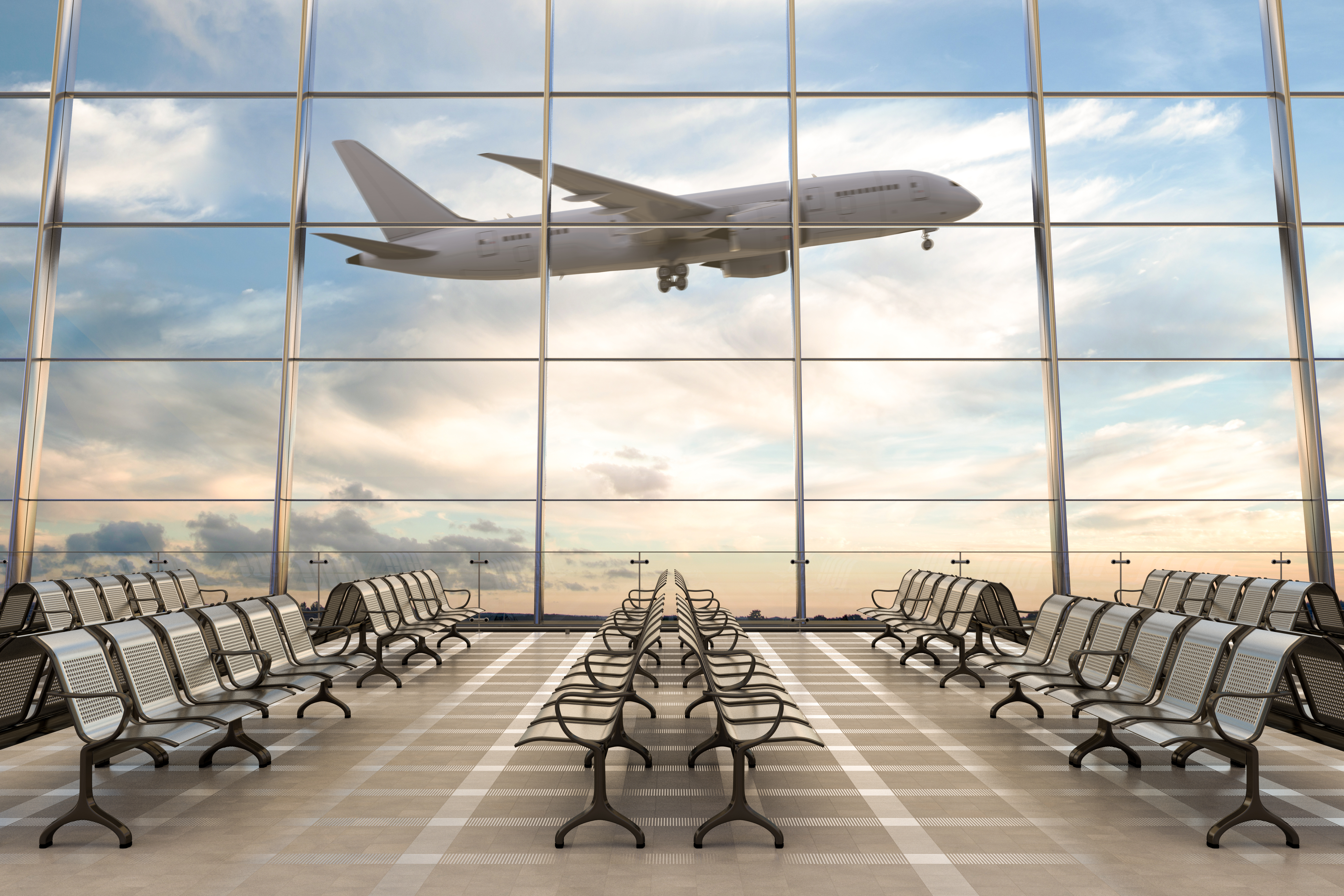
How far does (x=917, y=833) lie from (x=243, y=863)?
269 centimetres

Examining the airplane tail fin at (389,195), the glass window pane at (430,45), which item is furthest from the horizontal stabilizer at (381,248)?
the glass window pane at (430,45)

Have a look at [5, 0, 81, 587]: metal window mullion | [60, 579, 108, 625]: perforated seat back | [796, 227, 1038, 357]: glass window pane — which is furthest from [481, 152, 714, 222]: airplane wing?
[60, 579, 108, 625]: perforated seat back

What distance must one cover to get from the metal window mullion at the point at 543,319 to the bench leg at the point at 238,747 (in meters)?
6.08

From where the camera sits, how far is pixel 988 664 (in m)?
5.41

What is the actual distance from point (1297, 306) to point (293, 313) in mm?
14230

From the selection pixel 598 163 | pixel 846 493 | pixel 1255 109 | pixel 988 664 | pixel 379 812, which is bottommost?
pixel 379 812

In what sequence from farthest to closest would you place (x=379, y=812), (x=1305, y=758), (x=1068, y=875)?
(x=1305, y=758), (x=379, y=812), (x=1068, y=875)

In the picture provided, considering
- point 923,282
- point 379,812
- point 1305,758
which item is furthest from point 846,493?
point 379,812

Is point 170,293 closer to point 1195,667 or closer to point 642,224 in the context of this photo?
point 642,224

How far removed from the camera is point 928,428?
11602 millimetres

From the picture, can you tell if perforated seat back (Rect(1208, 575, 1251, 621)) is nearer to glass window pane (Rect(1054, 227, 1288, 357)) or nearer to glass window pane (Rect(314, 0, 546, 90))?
glass window pane (Rect(1054, 227, 1288, 357))

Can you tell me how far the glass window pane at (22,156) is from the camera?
1166cm

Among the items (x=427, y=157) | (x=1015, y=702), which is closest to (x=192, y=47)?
(x=427, y=157)

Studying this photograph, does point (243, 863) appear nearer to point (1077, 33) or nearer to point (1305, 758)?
point (1305, 758)
